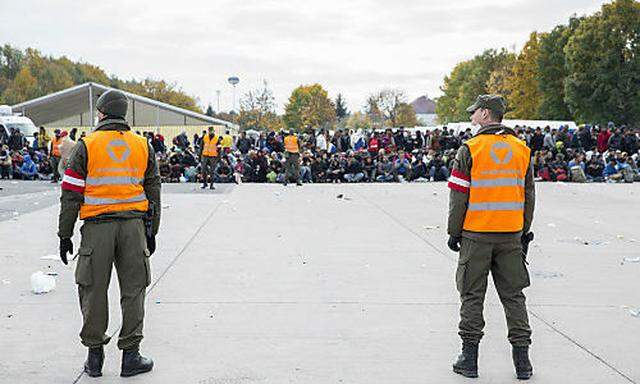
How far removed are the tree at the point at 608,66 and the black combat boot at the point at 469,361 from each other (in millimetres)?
57818

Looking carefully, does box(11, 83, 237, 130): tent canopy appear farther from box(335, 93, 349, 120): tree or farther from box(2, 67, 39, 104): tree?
box(335, 93, 349, 120): tree

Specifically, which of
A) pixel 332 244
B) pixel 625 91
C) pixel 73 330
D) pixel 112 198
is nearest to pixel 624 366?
pixel 112 198

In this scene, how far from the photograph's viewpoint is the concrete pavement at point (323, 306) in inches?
195

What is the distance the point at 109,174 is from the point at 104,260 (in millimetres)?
558

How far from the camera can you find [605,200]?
692 inches

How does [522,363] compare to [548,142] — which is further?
[548,142]

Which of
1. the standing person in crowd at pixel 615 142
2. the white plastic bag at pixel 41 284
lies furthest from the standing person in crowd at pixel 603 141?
the white plastic bag at pixel 41 284

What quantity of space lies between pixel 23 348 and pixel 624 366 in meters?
4.28

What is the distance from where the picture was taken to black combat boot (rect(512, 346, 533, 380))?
468cm

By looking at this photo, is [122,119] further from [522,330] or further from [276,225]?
[276,225]

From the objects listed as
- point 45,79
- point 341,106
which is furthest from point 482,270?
point 341,106

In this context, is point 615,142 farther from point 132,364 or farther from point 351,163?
point 132,364

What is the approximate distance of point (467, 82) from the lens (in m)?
99.4

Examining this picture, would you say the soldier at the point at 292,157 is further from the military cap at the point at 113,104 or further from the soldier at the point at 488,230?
the soldier at the point at 488,230
